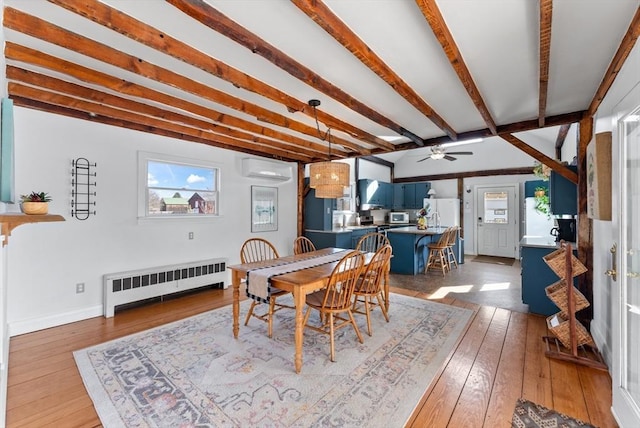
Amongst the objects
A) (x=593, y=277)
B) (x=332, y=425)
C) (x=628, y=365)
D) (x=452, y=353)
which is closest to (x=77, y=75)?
(x=332, y=425)

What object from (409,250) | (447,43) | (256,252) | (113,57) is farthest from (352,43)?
(409,250)

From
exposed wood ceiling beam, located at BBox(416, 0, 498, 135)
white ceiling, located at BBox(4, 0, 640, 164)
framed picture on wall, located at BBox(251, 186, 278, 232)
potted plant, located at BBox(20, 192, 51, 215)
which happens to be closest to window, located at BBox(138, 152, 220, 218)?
framed picture on wall, located at BBox(251, 186, 278, 232)

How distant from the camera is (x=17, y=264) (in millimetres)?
2977

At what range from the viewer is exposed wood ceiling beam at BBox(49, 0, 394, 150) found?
1.53 metres

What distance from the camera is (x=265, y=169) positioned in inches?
203

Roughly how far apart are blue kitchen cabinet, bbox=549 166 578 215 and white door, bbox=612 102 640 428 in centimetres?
178

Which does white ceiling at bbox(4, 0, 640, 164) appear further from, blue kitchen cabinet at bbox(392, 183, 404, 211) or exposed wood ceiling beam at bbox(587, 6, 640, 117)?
blue kitchen cabinet at bbox(392, 183, 404, 211)

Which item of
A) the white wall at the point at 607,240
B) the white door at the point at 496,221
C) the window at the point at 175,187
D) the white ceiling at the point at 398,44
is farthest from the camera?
the white door at the point at 496,221

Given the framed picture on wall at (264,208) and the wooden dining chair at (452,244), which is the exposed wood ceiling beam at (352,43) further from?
the wooden dining chair at (452,244)

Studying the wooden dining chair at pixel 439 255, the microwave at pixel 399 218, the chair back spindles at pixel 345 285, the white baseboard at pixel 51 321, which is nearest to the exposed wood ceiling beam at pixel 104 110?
→ the white baseboard at pixel 51 321

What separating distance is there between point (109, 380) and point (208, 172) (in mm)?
3137

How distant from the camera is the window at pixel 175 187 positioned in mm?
3908

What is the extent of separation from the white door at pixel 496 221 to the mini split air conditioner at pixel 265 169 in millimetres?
5460

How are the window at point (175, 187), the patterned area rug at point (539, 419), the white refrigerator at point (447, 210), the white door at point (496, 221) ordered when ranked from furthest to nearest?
the white refrigerator at point (447, 210) → the white door at point (496, 221) → the window at point (175, 187) → the patterned area rug at point (539, 419)
